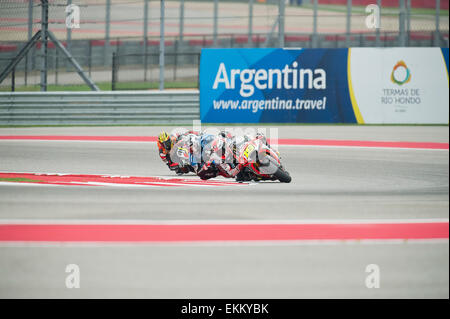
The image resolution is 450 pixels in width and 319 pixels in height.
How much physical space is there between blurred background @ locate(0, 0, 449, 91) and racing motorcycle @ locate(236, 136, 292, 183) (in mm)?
8918

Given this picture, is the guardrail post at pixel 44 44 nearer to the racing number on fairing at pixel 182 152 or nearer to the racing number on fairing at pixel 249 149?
the racing number on fairing at pixel 182 152

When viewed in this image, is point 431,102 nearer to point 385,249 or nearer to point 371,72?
point 371,72

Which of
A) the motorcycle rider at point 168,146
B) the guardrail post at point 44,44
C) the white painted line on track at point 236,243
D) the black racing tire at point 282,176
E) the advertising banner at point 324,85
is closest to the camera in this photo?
the white painted line on track at point 236,243

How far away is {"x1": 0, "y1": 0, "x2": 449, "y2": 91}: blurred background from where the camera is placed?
21250mm

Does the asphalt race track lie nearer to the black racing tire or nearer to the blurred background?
the black racing tire

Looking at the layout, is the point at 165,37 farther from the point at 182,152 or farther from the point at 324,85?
the point at 182,152

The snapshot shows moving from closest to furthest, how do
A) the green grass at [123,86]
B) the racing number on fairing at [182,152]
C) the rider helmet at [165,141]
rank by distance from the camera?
the racing number on fairing at [182,152] → the rider helmet at [165,141] → the green grass at [123,86]

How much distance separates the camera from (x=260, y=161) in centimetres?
1013

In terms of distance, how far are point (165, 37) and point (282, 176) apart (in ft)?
59.6

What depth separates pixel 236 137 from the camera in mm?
10289

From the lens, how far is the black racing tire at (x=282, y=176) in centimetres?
1044

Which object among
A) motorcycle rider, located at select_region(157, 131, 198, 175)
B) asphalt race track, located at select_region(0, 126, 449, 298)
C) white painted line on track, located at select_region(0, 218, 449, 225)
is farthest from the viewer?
motorcycle rider, located at select_region(157, 131, 198, 175)

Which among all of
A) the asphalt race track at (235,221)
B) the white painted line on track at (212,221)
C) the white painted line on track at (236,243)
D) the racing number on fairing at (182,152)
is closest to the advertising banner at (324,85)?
the asphalt race track at (235,221)

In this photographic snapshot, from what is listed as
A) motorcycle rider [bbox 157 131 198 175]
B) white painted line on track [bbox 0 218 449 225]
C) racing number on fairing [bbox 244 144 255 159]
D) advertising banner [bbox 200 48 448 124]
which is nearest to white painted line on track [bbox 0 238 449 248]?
white painted line on track [bbox 0 218 449 225]
